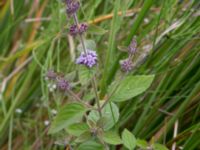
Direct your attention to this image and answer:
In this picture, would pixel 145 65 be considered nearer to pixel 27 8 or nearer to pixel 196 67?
pixel 196 67

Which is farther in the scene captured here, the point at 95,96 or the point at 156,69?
the point at 156,69

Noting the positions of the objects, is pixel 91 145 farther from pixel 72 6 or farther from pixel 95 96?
pixel 72 6

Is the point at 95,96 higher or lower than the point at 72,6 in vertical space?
lower

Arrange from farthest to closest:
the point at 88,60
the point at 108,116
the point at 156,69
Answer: the point at 156,69, the point at 108,116, the point at 88,60

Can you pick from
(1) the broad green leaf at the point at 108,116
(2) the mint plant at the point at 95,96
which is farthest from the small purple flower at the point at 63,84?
(1) the broad green leaf at the point at 108,116

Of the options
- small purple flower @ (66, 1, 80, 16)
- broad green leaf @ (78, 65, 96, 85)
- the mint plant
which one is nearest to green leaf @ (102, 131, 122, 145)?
the mint plant

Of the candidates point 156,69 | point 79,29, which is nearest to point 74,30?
point 79,29

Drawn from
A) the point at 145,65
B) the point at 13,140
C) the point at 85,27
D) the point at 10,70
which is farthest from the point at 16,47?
the point at 85,27
